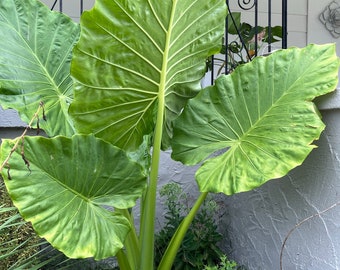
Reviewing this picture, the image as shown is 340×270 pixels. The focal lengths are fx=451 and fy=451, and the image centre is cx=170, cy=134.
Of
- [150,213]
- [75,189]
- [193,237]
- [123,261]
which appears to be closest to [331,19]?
[193,237]

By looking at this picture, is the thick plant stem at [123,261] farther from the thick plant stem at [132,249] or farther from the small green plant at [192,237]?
the small green plant at [192,237]

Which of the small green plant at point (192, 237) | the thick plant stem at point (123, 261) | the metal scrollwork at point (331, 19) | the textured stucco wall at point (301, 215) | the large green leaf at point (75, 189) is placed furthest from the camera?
the metal scrollwork at point (331, 19)

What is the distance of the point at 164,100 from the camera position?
1691 millimetres

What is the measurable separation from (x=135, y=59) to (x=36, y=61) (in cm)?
48

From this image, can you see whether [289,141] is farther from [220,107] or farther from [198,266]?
[198,266]

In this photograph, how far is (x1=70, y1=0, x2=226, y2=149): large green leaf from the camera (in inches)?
57.0

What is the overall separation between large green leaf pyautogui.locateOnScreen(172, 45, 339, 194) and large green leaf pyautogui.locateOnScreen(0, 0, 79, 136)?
18.9 inches

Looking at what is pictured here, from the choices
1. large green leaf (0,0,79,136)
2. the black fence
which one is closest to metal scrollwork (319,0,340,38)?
the black fence

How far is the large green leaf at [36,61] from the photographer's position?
1.68 m

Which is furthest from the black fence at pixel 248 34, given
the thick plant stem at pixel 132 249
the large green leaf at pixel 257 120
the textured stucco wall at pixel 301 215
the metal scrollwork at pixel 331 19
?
the thick plant stem at pixel 132 249

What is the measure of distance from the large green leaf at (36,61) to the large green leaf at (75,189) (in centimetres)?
36

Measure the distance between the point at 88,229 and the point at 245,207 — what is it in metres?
1.04

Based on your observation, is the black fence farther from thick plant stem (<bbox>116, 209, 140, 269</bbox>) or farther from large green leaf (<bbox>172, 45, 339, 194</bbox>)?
thick plant stem (<bbox>116, 209, 140, 269</bbox>)

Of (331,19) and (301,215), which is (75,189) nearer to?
(301,215)
